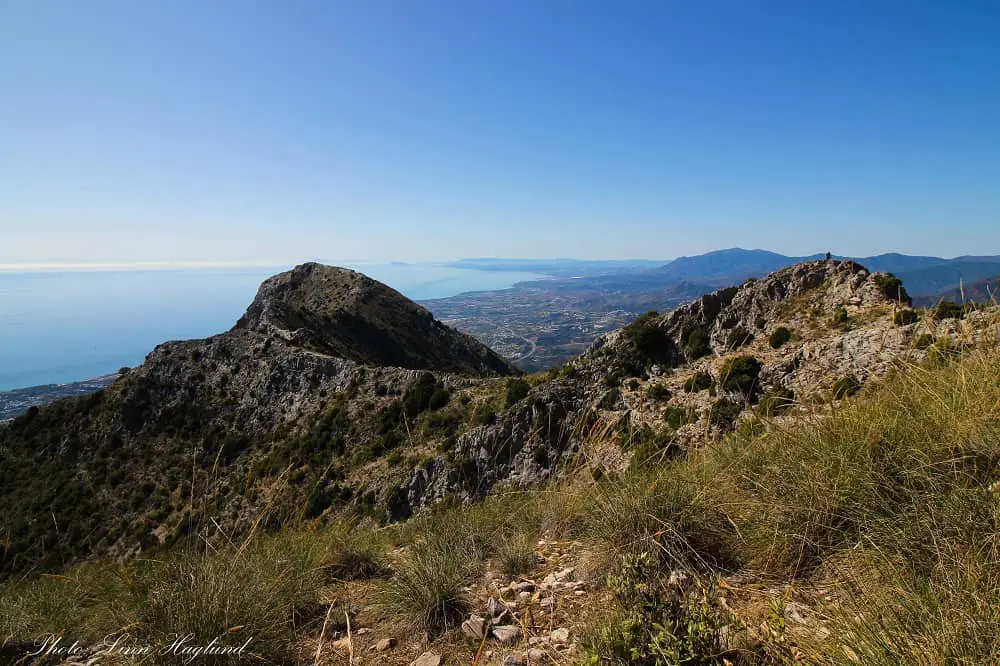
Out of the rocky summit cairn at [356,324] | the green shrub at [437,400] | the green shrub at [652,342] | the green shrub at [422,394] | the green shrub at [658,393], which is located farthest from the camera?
the rocky summit cairn at [356,324]

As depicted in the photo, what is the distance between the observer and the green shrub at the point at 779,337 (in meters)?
19.0

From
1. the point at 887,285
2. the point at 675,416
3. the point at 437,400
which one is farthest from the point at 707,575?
the point at 437,400

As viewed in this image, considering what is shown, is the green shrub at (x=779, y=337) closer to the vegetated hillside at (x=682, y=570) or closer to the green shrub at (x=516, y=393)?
the green shrub at (x=516, y=393)

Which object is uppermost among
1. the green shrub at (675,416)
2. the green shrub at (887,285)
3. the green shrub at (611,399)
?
the green shrub at (887,285)

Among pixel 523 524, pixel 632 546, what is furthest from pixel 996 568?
pixel 523 524

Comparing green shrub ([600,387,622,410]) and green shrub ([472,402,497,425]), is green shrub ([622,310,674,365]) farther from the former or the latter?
green shrub ([472,402,497,425])

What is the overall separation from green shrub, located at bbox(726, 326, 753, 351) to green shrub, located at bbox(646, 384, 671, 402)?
368 cm

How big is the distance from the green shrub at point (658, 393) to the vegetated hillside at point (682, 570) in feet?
48.1

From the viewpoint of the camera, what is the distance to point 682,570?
9.77 ft

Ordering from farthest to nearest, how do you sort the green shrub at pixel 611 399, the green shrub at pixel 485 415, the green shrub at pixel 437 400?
the green shrub at pixel 437 400 < the green shrub at pixel 485 415 < the green shrub at pixel 611 399

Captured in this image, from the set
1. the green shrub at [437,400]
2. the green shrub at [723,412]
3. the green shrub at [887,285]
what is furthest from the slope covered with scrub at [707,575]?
the green shrub at [437,400]

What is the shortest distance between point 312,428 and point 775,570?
32.5 m

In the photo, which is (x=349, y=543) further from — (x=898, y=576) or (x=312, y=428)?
(x=312, y=428)

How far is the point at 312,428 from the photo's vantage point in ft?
102
